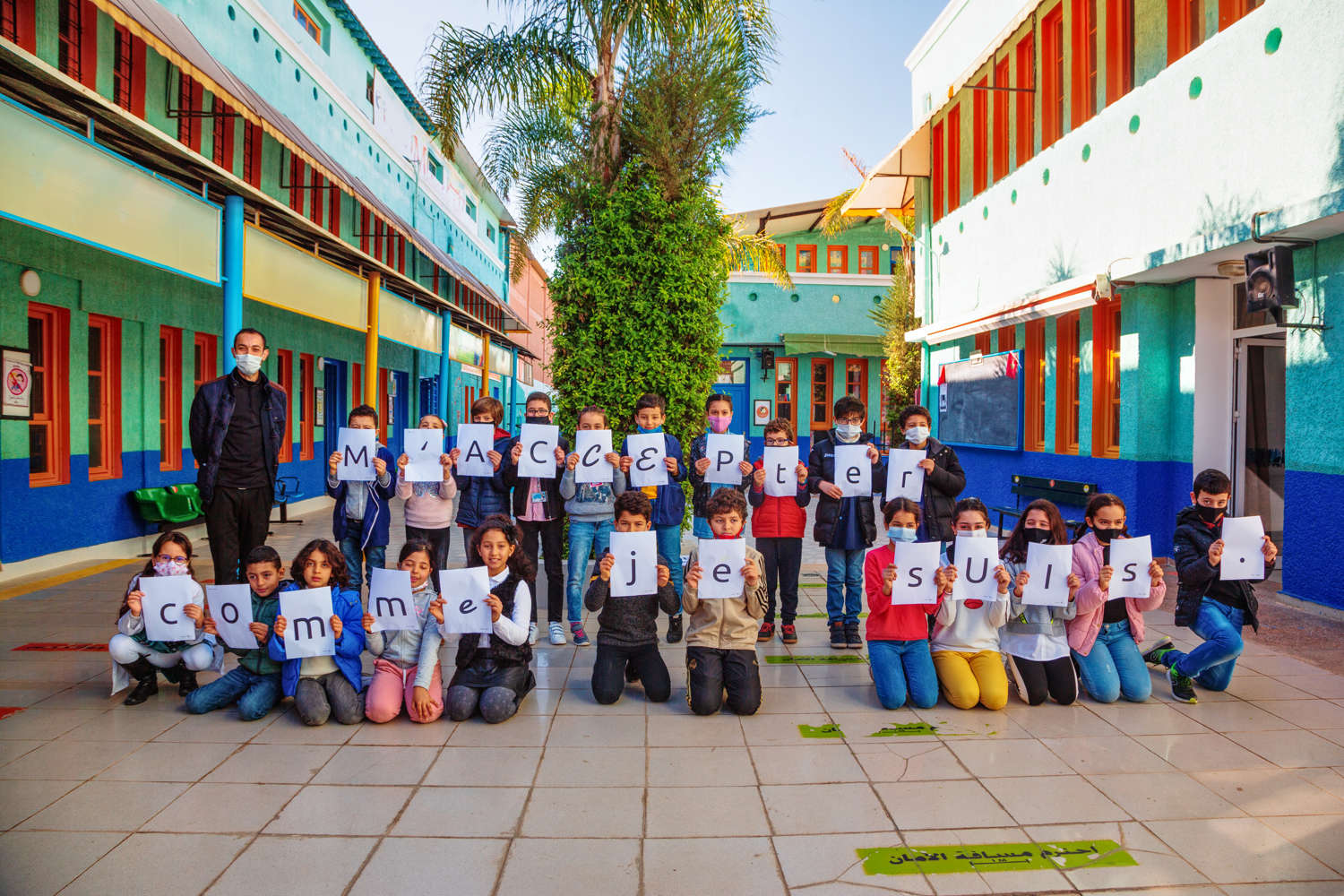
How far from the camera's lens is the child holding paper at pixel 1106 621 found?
521 cm

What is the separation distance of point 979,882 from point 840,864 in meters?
0.50

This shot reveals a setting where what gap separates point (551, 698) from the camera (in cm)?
527

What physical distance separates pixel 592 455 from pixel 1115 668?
3.74 m

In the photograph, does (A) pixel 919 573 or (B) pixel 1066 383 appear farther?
(B) pixel 1066 383

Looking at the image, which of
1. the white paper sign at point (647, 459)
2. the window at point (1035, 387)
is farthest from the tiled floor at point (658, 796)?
the window at point (1035, 387)

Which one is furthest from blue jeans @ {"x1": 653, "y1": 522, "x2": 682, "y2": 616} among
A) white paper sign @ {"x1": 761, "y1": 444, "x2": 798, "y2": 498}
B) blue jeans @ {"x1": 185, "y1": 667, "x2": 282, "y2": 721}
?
blue jeans @ {"x1": 185, "y1": 667, "x2": 282, "y2": 721}

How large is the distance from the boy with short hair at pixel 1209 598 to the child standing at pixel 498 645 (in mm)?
4013

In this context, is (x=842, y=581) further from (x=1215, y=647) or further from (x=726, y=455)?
(x=1215, y=647)

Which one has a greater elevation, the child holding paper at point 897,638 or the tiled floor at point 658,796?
the child holding paper at point 897,638

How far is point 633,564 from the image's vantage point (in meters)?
5.05

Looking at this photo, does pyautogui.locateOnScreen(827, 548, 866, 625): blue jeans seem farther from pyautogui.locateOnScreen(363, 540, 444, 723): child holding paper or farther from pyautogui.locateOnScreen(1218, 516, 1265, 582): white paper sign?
pyautogui.locateOnScreen(363, 540, 444, 723): child holding paper

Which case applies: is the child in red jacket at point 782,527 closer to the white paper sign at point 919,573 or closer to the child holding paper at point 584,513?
the child holding paper at point 584,513

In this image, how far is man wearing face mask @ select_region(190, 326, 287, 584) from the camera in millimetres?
5871

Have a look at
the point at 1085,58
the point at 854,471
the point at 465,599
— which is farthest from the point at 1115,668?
the point at 1085,58
